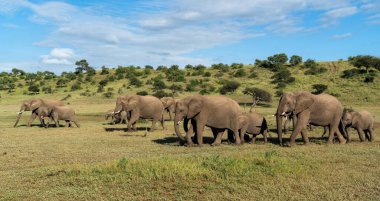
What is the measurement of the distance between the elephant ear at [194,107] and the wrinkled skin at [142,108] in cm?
724

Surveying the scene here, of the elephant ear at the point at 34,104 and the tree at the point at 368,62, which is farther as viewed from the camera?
the tree at the point at 368,62

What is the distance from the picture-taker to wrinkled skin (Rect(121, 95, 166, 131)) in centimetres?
2394

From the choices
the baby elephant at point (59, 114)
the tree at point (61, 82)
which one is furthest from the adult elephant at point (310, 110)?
the tree at point (61, 82)

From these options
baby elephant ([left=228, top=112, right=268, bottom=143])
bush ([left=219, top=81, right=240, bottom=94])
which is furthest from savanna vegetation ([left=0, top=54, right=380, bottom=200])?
bush ([left=219, top=81, right=240, bottom=94])

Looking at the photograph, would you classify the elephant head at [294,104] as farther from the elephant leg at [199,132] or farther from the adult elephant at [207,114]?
the elephant leg at [199,132]

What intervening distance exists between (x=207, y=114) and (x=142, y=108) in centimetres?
870

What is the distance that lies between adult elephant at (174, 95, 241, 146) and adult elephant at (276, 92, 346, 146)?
2004 millimetres

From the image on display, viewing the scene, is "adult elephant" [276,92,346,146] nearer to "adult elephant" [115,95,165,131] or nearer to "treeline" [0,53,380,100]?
"adult elephant" [115,95,165,131]

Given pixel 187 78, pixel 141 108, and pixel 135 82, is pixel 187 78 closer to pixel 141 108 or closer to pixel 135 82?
pixel 135 82

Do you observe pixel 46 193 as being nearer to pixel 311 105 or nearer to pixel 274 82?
pixel 311 105

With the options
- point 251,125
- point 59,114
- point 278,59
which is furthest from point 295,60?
point 251,125

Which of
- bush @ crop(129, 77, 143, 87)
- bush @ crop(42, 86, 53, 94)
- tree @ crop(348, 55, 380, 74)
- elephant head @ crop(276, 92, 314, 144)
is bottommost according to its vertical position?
bush @ crop(42, 86, 53, 94)

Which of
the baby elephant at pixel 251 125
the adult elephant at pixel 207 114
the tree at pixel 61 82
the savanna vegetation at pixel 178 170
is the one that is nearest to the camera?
the savanna vegetation at pixel 178 170

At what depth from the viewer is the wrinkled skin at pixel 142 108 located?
23938 mm
